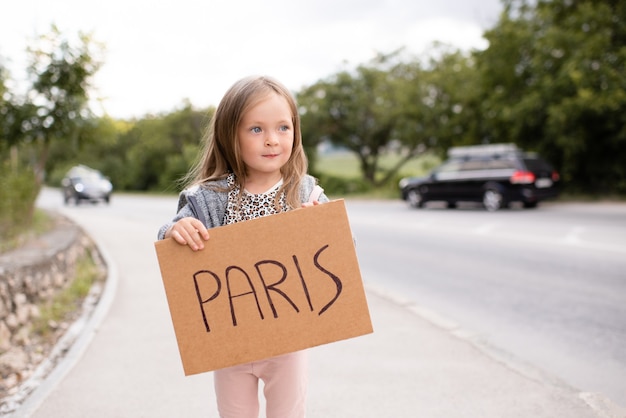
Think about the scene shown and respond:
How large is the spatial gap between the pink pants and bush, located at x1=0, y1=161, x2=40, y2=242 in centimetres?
725

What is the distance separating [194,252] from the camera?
2.12 metres

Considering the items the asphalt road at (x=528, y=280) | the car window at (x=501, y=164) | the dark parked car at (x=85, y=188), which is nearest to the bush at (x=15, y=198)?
the asphalt road at (x=528, y=280)

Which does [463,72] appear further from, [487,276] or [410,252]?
[487,276]

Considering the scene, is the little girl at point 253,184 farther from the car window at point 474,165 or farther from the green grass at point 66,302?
the car window at point 474,165

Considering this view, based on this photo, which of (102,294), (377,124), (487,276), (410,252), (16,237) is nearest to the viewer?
(102,294)

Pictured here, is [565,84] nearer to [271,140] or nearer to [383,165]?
[271,140]

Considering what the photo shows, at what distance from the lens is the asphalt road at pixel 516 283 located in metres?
4.47

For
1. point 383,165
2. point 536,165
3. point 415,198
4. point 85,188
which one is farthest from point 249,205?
point 383,165

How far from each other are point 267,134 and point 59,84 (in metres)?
9.64

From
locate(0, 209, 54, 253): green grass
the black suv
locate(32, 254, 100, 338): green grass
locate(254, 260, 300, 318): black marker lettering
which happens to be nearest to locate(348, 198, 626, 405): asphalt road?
the black suv

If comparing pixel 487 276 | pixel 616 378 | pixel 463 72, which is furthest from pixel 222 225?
pixel 463 72

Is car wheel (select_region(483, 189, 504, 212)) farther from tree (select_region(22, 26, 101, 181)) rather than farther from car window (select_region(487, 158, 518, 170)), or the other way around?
tree (select_region(22, 26, 101, 181))

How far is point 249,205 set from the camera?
230cm

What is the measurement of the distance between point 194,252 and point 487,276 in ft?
20.0
